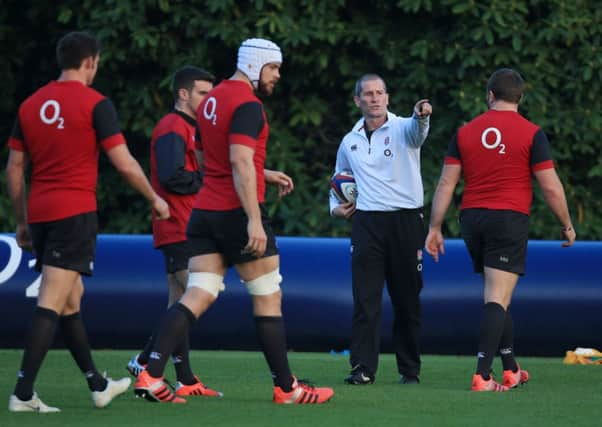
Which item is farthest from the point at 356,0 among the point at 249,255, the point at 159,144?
the point at 249,255

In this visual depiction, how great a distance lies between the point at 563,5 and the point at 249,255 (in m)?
7.45

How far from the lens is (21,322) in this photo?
36.8ft

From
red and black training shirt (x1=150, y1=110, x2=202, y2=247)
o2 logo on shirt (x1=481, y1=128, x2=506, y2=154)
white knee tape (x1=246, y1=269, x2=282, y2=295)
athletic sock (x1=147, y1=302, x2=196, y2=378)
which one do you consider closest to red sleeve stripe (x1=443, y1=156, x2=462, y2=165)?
o2 logo on shirt (x1=481, y1=128, x2=506, y2=154)

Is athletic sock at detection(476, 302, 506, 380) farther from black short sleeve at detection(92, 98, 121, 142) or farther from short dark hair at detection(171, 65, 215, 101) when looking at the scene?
black short sleeve at detection(92, 98, 121, 142)

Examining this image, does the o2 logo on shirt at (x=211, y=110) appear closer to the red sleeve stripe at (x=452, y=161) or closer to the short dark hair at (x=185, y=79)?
the short dark hair at (x=185, y=79)

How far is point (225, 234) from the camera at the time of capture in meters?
→ 6.95

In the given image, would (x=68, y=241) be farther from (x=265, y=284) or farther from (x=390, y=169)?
(x=390, y=169)

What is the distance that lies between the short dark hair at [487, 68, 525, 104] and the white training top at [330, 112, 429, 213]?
29.3 inches

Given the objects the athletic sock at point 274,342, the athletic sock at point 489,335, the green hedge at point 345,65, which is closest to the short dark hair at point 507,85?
the athletic sock at point 489,335

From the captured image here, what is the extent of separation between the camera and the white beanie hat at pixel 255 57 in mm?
6980

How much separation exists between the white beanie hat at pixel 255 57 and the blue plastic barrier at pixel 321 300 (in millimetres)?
4459

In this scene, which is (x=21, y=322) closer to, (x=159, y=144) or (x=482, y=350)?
(x=159, y=144)

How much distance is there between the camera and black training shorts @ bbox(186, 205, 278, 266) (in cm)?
693

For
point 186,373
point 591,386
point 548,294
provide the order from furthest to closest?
1. point 548,294
2. point 591,386
3. point 186,373
